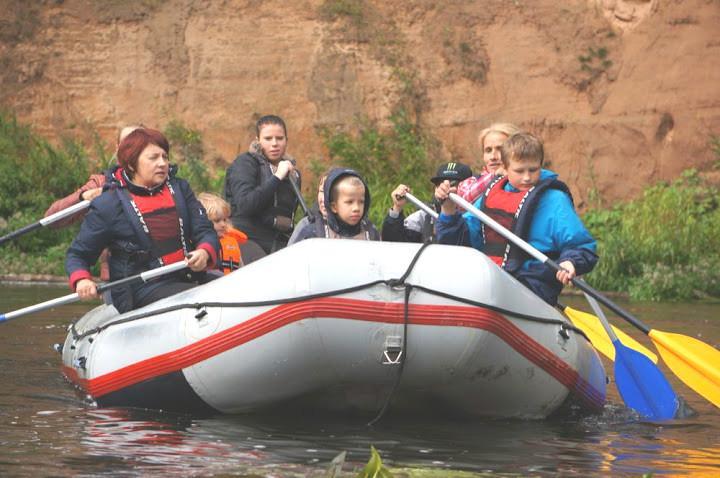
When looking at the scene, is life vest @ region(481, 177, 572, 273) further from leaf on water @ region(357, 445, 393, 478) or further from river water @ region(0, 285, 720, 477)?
leaf on water @ region(357, 445, 393, 478)

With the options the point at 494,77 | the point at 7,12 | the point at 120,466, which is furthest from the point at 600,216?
the point at 120,466

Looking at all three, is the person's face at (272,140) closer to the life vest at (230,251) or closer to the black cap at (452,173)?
the life vest at (230,251)

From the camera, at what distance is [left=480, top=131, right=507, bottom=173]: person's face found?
6.77 metres

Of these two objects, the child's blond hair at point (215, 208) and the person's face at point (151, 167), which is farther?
the child's blond hair at point (215, 208)

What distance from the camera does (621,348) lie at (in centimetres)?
633

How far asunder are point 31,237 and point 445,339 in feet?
31.3

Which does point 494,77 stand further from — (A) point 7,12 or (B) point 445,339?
(B) point 445,339

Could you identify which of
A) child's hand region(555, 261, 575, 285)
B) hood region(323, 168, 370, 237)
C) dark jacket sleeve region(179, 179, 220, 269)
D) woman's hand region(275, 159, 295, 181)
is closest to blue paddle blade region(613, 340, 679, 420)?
child's hand region(555, 261, 575, 285)

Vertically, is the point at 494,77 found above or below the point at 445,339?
above

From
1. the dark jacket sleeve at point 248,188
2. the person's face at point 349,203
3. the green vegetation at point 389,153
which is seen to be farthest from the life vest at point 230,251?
the green vegetation at point 389,153

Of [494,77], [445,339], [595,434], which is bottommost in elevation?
[595,434]

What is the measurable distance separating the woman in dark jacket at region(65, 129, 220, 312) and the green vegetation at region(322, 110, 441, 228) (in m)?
8.72

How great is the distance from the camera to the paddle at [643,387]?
6258 millimetres

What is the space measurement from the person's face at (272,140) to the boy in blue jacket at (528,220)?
1610 mm
